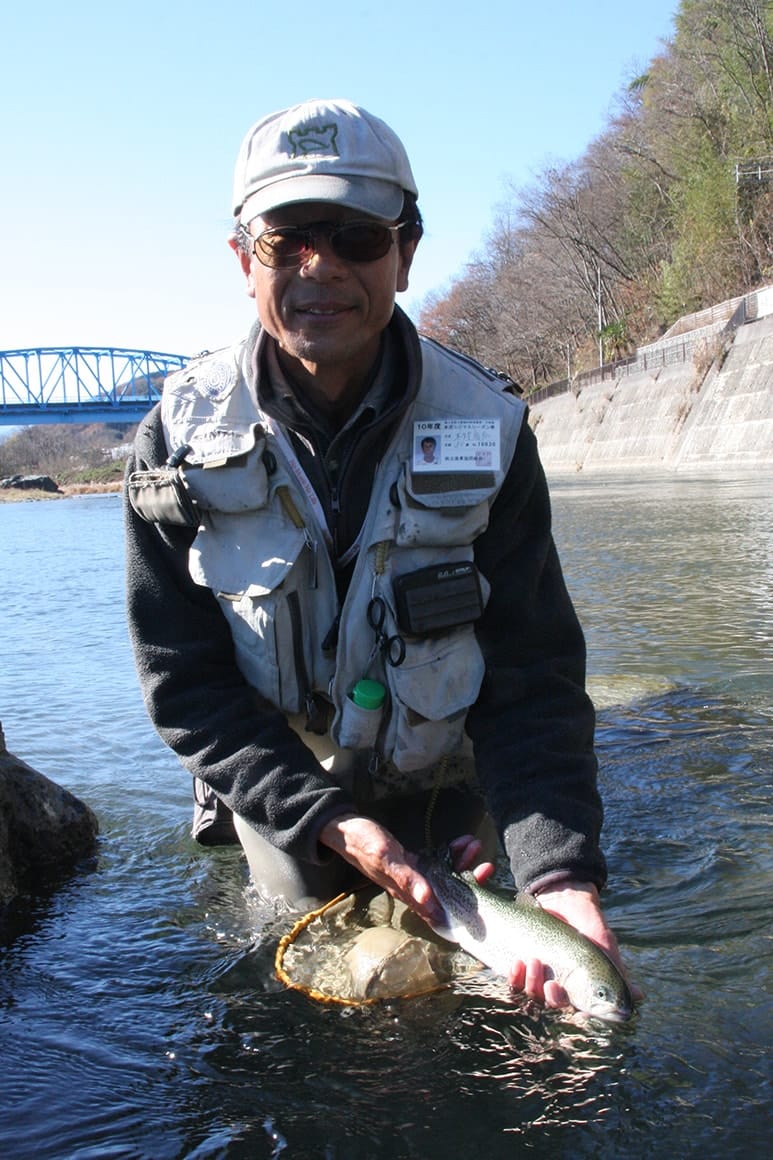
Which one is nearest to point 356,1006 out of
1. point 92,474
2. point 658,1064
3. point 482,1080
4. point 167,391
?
point 482,1080

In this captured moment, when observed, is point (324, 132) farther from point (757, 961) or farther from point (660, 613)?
point (660, 613)

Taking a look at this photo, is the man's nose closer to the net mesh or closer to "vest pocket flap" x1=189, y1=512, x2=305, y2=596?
"vest pocket flap" x1=189, y1=512, x2=305, y2=596

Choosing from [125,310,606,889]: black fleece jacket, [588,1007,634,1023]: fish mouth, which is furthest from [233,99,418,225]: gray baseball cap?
[588,1007,634,1023]: fish mouth

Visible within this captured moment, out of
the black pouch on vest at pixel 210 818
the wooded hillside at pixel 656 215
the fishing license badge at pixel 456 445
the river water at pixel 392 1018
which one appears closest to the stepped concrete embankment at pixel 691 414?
the wooded hillside at pixel 656 215

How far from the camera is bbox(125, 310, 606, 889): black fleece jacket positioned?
3211 mm

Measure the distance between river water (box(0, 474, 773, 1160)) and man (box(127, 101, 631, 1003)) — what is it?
421mm

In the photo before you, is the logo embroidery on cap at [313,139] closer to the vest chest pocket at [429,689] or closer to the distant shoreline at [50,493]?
the vest chest pocket at [429,689]

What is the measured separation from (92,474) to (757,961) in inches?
6017

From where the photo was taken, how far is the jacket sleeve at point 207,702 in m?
3.22

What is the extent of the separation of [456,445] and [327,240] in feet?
2.20

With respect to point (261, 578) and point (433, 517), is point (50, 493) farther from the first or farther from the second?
point (433, 517)

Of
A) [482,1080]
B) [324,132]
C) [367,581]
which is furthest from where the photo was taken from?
[367,581]

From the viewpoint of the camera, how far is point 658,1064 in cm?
276

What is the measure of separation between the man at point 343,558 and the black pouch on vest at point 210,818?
16.1 inches
